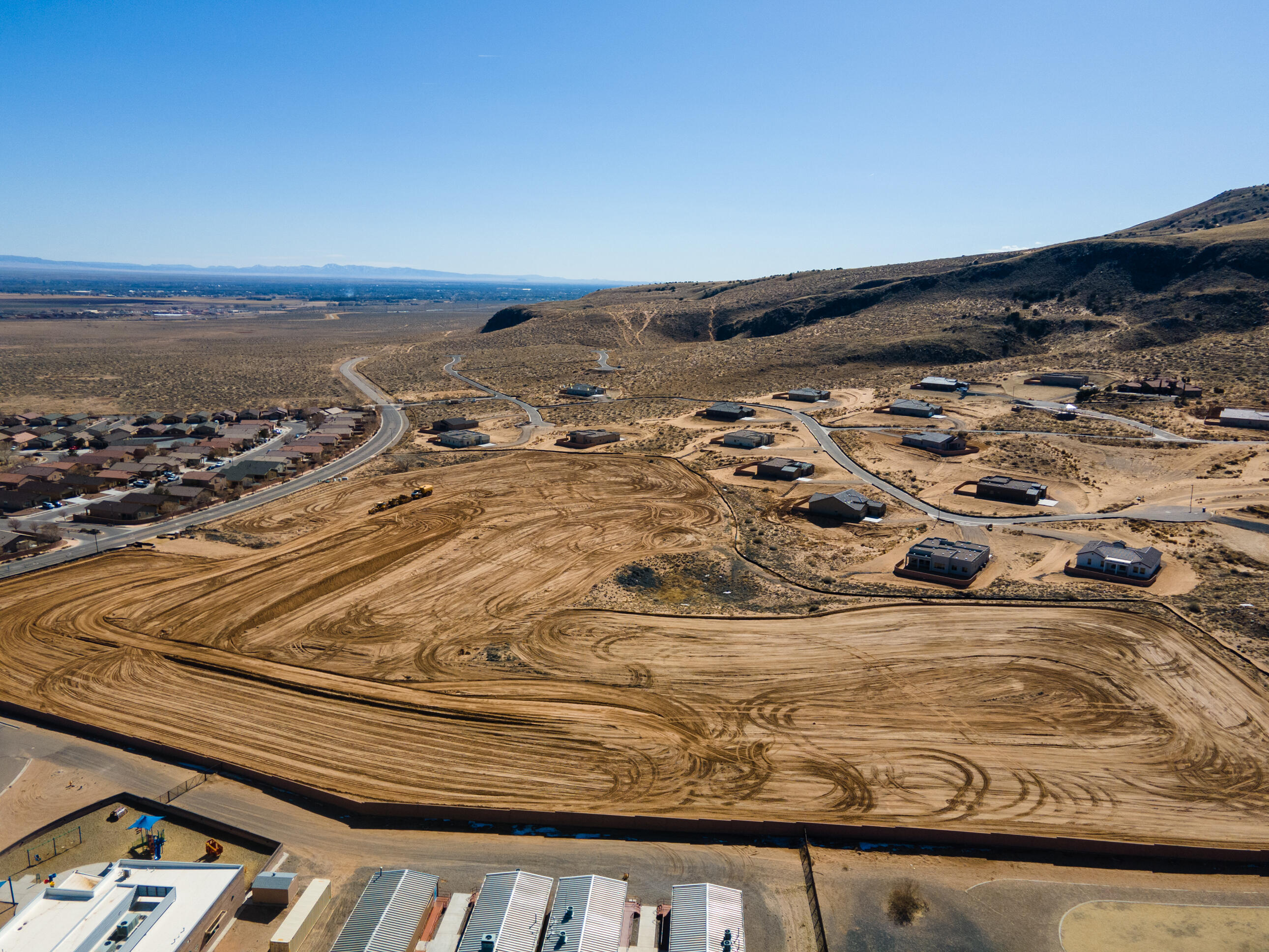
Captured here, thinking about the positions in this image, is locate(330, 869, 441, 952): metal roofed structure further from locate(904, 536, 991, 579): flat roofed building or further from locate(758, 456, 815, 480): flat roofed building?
locate(758, 456, 815, 480): flat roofed building

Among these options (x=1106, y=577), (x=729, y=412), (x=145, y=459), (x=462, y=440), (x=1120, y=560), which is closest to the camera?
(x=1120, y=560)

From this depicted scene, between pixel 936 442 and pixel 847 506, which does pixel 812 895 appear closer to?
pixel 847 506

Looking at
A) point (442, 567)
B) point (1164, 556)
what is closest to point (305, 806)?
point (442, 567)

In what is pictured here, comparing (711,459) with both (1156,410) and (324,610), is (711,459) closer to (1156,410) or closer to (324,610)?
(324,610)

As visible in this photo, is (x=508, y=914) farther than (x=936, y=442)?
No

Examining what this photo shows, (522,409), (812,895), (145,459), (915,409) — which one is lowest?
(812,895)

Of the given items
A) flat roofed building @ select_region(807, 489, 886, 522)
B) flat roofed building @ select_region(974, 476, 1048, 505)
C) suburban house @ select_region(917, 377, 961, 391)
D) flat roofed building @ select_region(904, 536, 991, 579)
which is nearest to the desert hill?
suburban house @ select_region(917, 377, 961, 391)

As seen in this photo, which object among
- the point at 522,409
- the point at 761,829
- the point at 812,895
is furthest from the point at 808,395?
the point at 812,895
